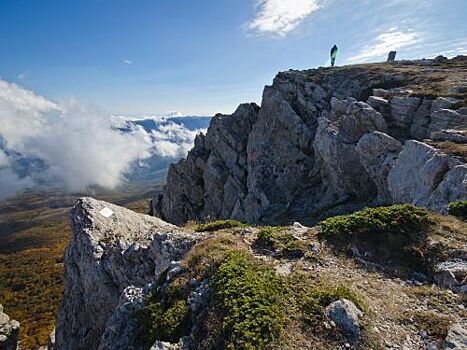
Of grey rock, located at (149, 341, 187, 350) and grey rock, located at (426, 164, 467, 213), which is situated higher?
grey rock, located at (426, 164, 467, 213)

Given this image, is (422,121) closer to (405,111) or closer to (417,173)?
(405,111)

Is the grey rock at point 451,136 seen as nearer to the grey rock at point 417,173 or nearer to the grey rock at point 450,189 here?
the grey rock at point 417,173

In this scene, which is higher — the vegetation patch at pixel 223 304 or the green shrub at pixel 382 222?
the green shrub at pixel 382 222

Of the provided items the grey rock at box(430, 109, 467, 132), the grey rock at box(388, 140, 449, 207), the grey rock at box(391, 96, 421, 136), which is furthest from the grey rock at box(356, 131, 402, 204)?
the grey rock at box(391, 96, 421, 136)

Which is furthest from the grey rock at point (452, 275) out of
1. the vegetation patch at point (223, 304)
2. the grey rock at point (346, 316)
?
the vegetation patch at point (223, 304)

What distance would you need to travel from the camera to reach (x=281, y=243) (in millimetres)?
17641

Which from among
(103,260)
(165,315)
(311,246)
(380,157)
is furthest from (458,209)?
(103,260)

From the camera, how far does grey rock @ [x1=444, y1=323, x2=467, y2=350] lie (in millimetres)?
9852

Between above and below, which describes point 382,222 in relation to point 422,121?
below

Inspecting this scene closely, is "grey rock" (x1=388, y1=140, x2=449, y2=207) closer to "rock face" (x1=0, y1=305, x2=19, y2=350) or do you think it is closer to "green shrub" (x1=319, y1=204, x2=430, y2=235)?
"green shrub" (x1=319, y1=204, x2=430, y2=235)

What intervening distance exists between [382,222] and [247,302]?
965 cm

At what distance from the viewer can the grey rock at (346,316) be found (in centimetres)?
1083

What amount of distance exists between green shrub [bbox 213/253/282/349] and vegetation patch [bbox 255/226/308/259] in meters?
2.21

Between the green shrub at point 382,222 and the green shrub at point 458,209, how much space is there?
2958 millimetres
